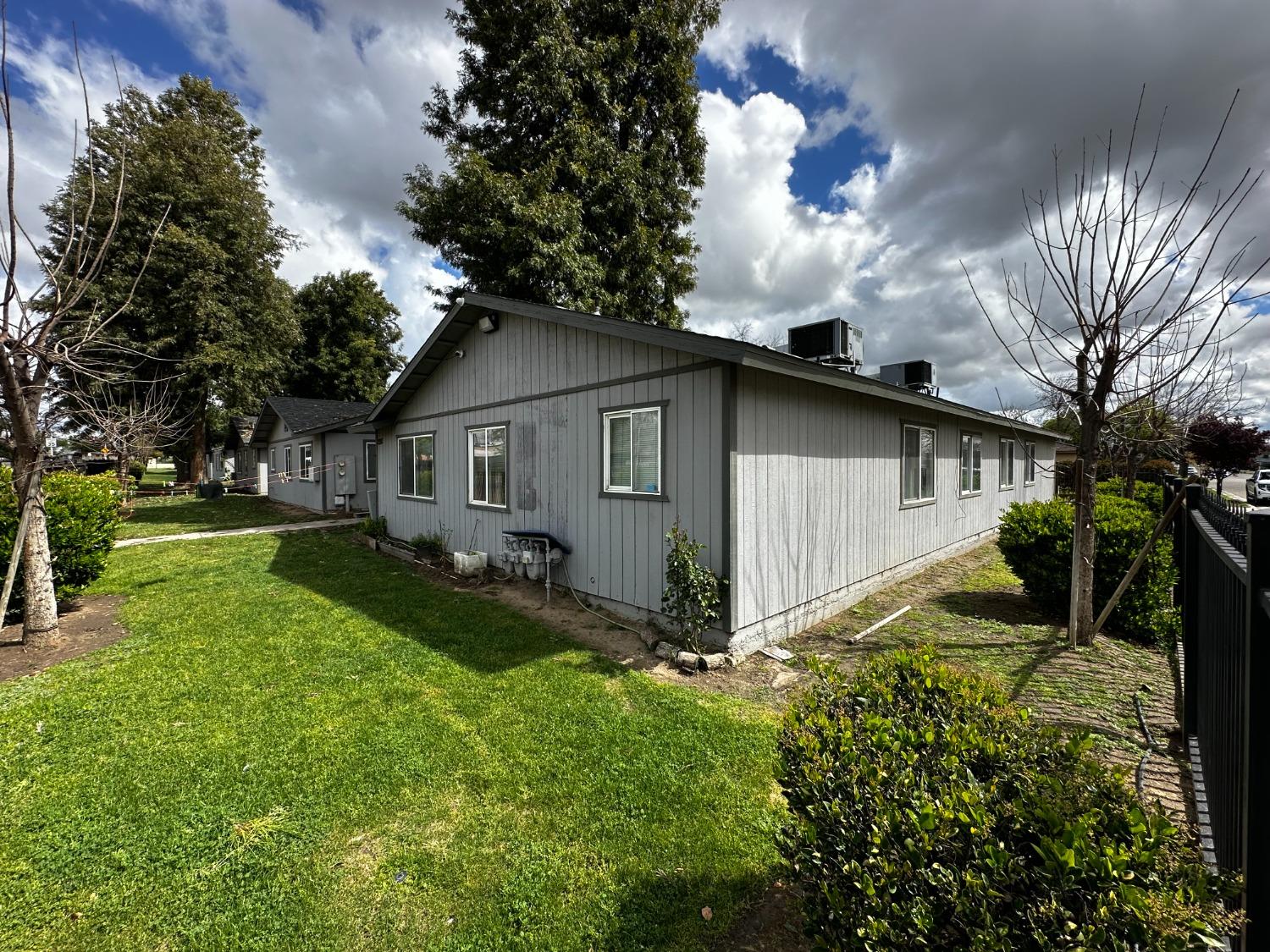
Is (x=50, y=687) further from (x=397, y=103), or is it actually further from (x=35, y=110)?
(x=397, y=103)

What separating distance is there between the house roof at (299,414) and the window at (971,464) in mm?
17400

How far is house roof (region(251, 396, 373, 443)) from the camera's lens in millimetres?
18766

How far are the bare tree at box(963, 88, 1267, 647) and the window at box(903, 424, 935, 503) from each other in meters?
2.92

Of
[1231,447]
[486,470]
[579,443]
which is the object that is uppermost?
[1231,447]

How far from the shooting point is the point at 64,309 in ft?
13.6

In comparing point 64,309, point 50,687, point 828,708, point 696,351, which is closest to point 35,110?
point 64,309

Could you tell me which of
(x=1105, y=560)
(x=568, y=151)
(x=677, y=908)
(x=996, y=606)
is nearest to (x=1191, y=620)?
(x=1105, y=560)

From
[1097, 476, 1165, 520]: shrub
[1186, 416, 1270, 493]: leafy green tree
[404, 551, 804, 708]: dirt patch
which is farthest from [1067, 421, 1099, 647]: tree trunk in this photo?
[1186, 416, 1270, 493]: leafy green tree

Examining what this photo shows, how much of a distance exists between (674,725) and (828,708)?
1930 millimetres

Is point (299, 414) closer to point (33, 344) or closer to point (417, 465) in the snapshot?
point (417, 465)

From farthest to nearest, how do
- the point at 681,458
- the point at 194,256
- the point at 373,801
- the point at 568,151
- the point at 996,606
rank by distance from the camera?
the point at 194,256
the point at 568,151
the point at 996,606
the point at 681,458
the point at 373,801

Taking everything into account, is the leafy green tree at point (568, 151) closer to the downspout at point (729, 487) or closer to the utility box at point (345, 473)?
the utility box at point (345, 473)

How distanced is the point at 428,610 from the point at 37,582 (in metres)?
3.67

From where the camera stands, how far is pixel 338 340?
3016cm
